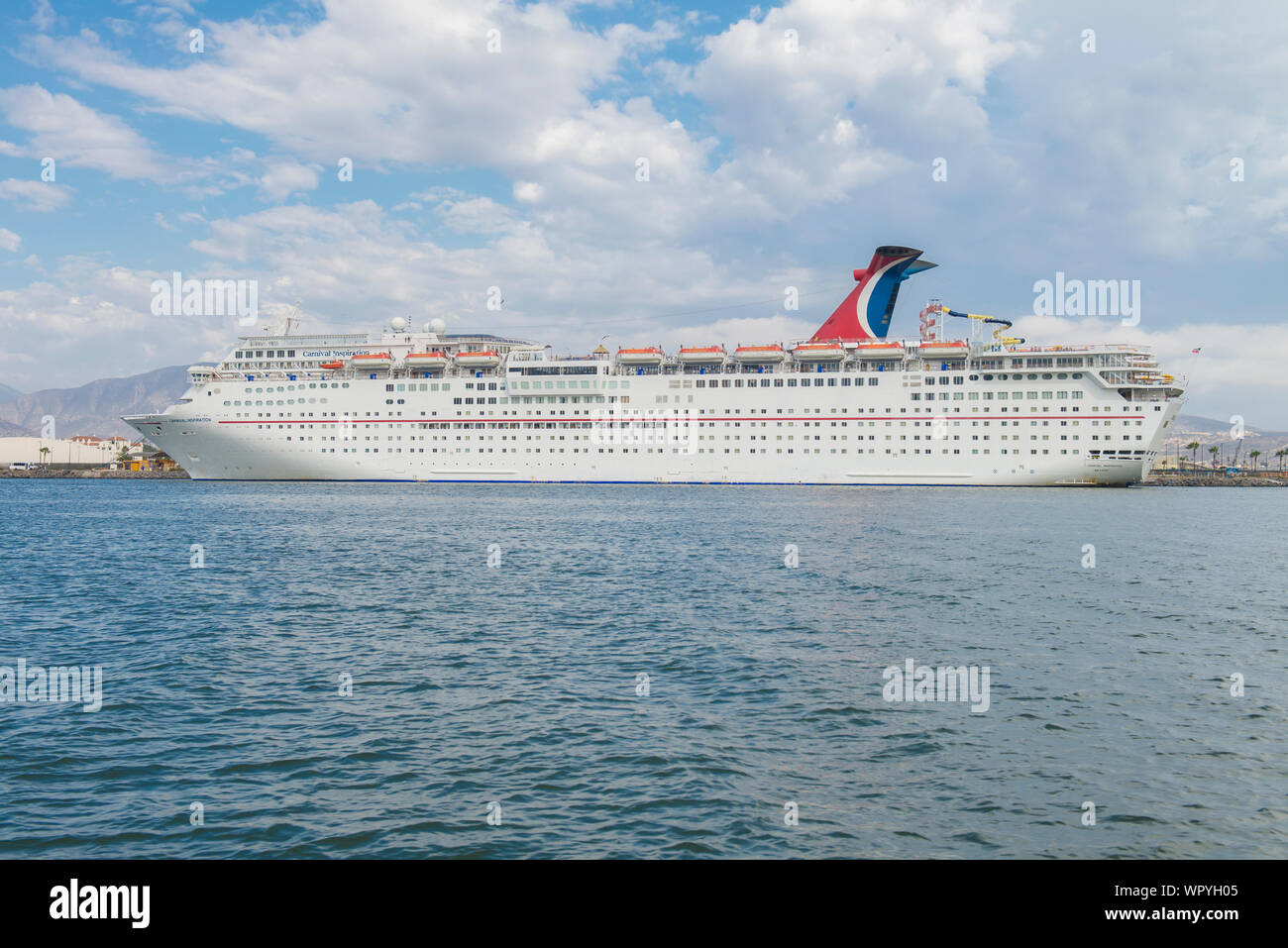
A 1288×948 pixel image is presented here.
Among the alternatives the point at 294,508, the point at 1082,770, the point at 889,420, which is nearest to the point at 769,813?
the point at 1082,770

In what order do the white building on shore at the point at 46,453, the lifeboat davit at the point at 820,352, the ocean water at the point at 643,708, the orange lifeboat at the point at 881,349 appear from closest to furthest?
1. the ocean water at the point at 643,708
2. the orange lifeboat at the point at 881,349
3. the lifeboat davit at the point at 820,352
4. the white building on shore at the point at 46,453

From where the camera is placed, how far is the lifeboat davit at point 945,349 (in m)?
80.2

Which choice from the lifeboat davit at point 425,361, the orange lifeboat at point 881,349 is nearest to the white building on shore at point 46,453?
the lifeboat davit at point 425,361

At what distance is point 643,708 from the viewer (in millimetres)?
14250

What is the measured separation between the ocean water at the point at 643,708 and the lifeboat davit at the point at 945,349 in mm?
48620

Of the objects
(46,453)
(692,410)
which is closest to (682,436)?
(692,410)

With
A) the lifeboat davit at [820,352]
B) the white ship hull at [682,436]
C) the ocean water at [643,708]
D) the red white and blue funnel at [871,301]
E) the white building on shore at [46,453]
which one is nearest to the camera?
the ocean water at [643,708]

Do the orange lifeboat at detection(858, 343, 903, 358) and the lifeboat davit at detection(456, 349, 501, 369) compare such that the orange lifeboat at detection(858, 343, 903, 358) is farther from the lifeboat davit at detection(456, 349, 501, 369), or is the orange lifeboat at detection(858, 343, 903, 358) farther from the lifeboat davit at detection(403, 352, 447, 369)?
the lifeboat davit at detection(403, 352, 447, 369)

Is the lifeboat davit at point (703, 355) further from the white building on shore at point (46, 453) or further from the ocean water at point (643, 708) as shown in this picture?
the white building on shore at point (46, 453)

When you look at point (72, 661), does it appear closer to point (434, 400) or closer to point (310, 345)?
point (434, 400)

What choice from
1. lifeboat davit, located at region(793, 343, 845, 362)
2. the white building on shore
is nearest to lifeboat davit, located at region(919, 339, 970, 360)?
lifeboat davit, located at region(793, 343, 845, 362)

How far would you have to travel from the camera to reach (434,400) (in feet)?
292
